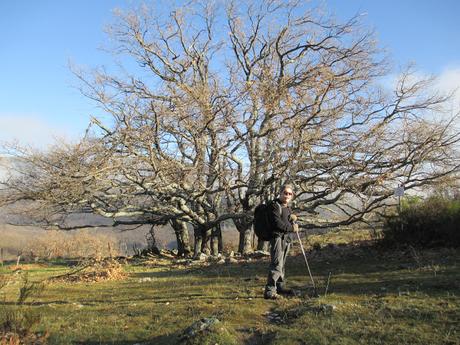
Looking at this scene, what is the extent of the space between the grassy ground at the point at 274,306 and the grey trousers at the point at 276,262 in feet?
1.05

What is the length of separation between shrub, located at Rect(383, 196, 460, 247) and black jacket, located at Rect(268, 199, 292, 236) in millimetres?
5020

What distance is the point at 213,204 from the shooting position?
61.8 feet

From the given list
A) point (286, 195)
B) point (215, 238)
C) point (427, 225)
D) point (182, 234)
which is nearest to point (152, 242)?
point (182, 234)

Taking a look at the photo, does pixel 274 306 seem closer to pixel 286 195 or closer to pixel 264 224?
pixel 264 224

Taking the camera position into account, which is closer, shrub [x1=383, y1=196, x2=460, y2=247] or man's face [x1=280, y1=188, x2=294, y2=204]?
man's face [x1=280, y1=188, x2=294, y2=204]

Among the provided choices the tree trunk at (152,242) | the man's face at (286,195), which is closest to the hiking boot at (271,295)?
the man's face at (286,195)

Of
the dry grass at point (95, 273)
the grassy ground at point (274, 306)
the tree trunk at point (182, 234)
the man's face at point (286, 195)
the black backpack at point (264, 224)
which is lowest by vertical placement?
the grassy ground at point (274, 306)

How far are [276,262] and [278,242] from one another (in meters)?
0.31

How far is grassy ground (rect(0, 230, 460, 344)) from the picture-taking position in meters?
5.04

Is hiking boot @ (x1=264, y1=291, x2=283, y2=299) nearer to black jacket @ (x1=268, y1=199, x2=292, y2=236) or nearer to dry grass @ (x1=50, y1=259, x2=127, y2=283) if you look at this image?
black jacket @ (x1=268, y1=199, x2=292, y2=236)

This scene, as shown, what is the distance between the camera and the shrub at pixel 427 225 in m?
10.5

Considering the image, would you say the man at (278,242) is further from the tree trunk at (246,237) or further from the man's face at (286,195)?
A: the tree trunk at (246,237)

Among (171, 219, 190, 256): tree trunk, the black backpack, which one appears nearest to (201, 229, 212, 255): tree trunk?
(171, 219, 190, 256): tree trunk

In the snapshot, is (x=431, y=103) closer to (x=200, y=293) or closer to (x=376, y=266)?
(x=376, y=266)
